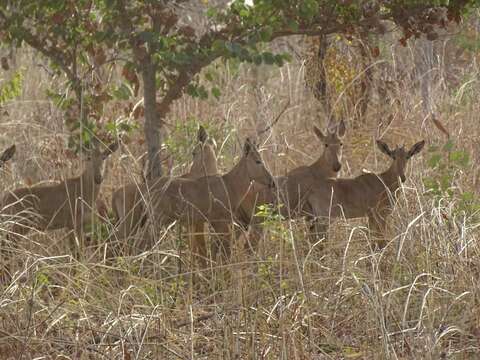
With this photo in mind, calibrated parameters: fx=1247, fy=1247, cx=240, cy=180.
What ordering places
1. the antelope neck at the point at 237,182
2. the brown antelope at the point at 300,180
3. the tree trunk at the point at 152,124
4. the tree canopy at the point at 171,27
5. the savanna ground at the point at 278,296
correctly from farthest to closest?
1. the brown antelope at the point at 300,180
2. the antelope neck at the point at 237,182
3. the tree trunk at the point at 152,124
4. the tree canopy at the point at 171,27
5. the savanna ground at the point at 278,296

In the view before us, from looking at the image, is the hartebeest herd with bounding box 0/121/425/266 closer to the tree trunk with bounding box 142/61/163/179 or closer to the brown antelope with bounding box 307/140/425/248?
the brown antelope with bounding box 307/140/425/248

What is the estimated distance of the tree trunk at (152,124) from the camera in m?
9.00

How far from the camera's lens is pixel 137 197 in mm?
8773

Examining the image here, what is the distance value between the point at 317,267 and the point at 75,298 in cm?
149

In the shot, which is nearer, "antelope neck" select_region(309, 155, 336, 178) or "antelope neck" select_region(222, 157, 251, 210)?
"antelope neck" select_region(222, 157, 251, 210)

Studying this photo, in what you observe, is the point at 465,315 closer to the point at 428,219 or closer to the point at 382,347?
the point at 382,347

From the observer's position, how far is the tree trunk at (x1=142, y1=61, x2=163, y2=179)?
354 inches

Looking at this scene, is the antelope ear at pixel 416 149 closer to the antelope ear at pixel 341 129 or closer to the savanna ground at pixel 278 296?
the savanna ground at pixel 278 296

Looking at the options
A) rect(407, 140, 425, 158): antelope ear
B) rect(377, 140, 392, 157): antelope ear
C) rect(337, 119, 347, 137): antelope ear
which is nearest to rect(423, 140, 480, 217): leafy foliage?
rect(407, 140, 425, 158): antelope ear

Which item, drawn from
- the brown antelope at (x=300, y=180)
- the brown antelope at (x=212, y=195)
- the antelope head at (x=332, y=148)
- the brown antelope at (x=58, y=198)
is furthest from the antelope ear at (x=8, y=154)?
the antelope head at (x=332, y=148)

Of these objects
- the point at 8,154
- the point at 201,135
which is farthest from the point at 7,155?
the point at 201,135

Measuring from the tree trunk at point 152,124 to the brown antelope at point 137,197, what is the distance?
1.03 ft

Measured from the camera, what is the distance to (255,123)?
37.8 feet

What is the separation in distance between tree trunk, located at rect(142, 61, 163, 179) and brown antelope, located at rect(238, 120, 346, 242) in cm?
73
